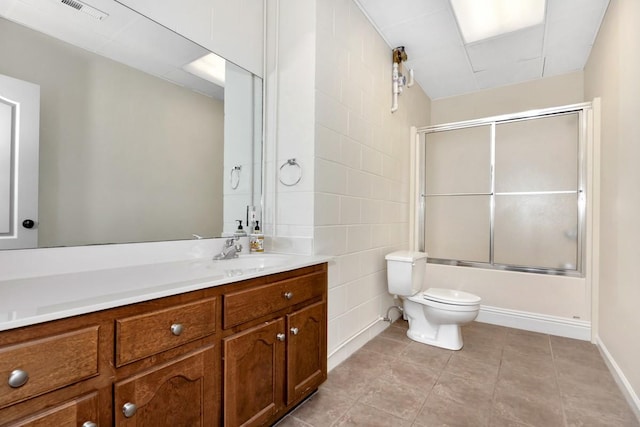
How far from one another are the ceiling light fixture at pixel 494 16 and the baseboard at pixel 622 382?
2.48 m

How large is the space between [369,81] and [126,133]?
180 centimetres

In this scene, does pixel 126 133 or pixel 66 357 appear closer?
pixel 66 357

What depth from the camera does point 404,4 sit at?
2229mm

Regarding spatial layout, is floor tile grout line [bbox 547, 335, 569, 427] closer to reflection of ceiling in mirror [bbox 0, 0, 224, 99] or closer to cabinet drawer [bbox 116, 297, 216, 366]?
cabinet drawer [bbox 116, 297, 216, 366]

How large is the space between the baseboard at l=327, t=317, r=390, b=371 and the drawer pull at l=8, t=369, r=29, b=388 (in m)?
1.57

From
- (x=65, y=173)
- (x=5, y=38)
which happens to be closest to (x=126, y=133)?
(x=65, y=173)

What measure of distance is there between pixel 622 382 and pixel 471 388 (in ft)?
2.83

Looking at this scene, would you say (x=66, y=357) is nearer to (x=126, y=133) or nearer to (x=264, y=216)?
(x=126, y=133)

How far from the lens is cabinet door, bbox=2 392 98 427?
2.30 feet

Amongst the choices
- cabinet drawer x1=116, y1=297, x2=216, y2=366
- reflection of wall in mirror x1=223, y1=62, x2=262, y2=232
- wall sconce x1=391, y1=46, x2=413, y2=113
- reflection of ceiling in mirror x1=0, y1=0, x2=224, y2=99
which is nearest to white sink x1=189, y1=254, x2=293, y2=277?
reflection of wall in mirror x1=223, y1=62, x2=262, y2=232

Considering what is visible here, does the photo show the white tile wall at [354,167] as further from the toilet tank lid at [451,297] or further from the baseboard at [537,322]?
the baseboard at [537,322]

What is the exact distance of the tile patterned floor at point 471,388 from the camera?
5.06 feet

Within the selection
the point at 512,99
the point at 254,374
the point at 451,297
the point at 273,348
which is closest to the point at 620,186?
the point at 451,297

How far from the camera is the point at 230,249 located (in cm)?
167
